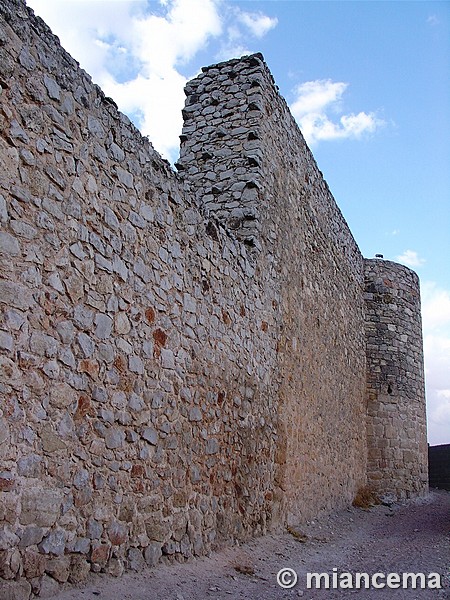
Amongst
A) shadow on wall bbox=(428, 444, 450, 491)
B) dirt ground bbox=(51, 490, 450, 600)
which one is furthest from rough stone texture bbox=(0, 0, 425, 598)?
shadow on wall bbox=(428, 444, 450, 491)

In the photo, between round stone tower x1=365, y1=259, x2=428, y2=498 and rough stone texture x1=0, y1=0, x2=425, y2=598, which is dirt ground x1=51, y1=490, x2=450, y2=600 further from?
round stone tower x1=365, y1=259, x2=428, y2=498

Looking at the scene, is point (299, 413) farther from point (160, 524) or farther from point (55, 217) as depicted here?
point (55, 217)

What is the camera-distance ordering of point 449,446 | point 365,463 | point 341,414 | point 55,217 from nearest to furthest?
point 55,217
point 341,414
point 365,463
point 449,446

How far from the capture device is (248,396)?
6.46 m

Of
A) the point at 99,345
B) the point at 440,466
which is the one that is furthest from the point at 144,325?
the point at 440,466

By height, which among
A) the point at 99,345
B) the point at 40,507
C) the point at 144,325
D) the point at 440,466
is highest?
the point at 144,325

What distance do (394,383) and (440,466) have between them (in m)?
5.10

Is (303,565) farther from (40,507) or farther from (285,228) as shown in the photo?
(285,228)

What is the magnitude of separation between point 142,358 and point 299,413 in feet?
12.7

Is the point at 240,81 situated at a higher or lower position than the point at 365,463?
higher

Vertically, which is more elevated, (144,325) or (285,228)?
(285,228)

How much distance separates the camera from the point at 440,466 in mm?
16578

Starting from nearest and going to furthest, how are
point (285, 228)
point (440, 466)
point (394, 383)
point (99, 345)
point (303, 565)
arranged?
point (99, 345) → point (303, 565) → point (285, 228) → point (394, 383) → point (440, 466)

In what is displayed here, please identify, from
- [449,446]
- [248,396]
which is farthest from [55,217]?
[449,446]
